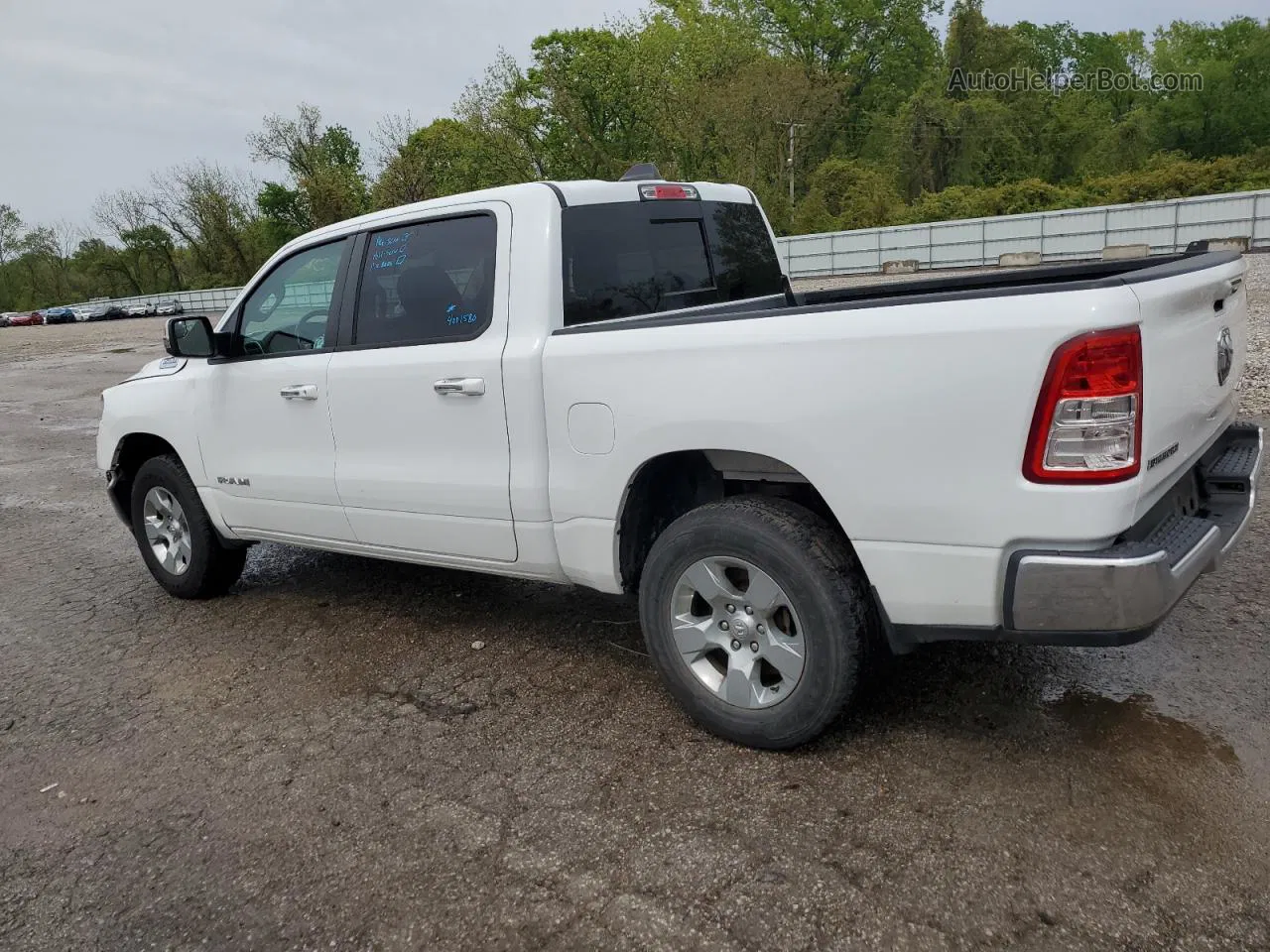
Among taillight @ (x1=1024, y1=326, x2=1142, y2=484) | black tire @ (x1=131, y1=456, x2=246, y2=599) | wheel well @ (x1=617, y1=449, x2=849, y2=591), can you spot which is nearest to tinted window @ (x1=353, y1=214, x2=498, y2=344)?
wheel well @ (x1=617, y1=449, x2=849, y2=591)

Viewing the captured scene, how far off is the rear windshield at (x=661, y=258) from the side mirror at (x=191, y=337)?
210 centimetres

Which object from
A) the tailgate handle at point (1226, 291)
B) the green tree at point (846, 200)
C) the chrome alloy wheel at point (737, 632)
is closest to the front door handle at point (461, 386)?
the chrome alloy wheel at point (737, 632)

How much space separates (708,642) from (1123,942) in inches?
56.4

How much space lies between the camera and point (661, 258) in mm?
4051

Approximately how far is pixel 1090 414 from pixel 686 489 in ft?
5.07

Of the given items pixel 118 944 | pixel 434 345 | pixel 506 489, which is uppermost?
pixel 434 345

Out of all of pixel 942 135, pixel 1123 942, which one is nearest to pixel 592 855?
pixel 1123 942

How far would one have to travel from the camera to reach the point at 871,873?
2.59m

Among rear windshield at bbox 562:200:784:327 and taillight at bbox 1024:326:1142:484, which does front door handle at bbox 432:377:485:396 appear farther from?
taillight at bbox 1024:326:1142:484

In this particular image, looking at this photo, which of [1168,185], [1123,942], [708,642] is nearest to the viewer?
[1123,942]

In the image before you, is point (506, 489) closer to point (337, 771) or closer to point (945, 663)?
point (337, 771)

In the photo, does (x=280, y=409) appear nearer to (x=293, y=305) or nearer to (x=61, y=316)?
(x=293, y=305)

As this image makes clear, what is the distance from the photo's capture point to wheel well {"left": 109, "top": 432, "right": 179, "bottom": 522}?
5398 millimetres

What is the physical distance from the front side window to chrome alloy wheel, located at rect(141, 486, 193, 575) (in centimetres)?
112
